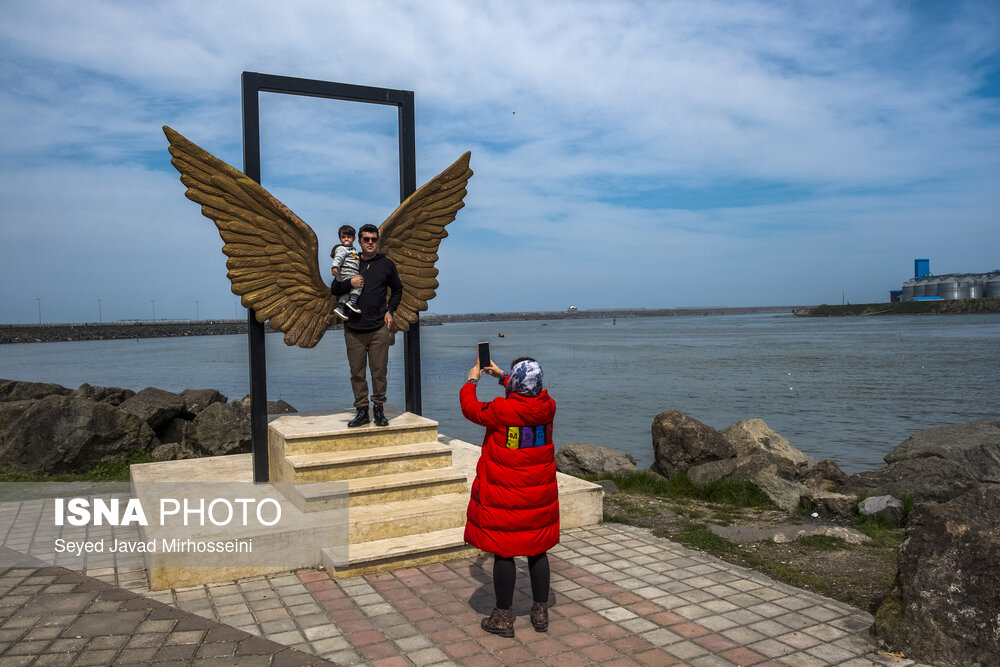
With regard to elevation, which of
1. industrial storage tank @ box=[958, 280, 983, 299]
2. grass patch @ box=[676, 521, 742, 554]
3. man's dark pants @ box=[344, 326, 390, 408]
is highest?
industrial storage tank @ box=[958, 280, 983, 299]

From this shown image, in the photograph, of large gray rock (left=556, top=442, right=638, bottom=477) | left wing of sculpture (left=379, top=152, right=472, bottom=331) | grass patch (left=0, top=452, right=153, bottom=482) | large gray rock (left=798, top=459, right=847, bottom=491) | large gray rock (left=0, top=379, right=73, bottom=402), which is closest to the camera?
left wing of sculpture (left=379, top=152, right=472, bottom=331)

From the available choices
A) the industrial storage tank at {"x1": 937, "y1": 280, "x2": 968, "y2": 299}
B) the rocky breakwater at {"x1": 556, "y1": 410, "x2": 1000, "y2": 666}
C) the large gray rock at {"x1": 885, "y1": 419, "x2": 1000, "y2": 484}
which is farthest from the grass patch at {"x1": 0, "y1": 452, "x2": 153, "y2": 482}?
the industrial storage tank at {"x1": 937, "y1": 280, "x2": 968, "y2": 299}

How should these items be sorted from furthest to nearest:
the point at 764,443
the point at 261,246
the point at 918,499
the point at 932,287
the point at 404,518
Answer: the point at 932,287, the point at 764,443, the point at 918,499, the point at 261,246, the point at 404,518

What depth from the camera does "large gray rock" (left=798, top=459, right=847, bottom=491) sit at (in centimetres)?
1020

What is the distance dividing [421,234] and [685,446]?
17.9ft

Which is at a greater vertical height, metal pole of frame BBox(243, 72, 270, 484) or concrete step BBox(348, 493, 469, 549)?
metal pole of frame BBox(243, 72, 270, 484)

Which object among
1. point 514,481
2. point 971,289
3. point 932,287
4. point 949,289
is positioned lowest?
point 514,481

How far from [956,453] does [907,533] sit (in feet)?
25.0

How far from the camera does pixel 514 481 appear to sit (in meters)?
4.11

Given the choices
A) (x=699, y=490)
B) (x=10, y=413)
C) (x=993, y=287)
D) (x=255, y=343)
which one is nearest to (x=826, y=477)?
(x=699, y=490)

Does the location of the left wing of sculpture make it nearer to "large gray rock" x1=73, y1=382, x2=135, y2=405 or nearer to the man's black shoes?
the man's black shoes

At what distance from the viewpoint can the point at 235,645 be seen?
4.11 metres

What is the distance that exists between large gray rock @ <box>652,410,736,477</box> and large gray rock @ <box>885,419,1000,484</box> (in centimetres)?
263

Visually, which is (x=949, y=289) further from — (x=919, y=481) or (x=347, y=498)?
(x=347, y=498)
